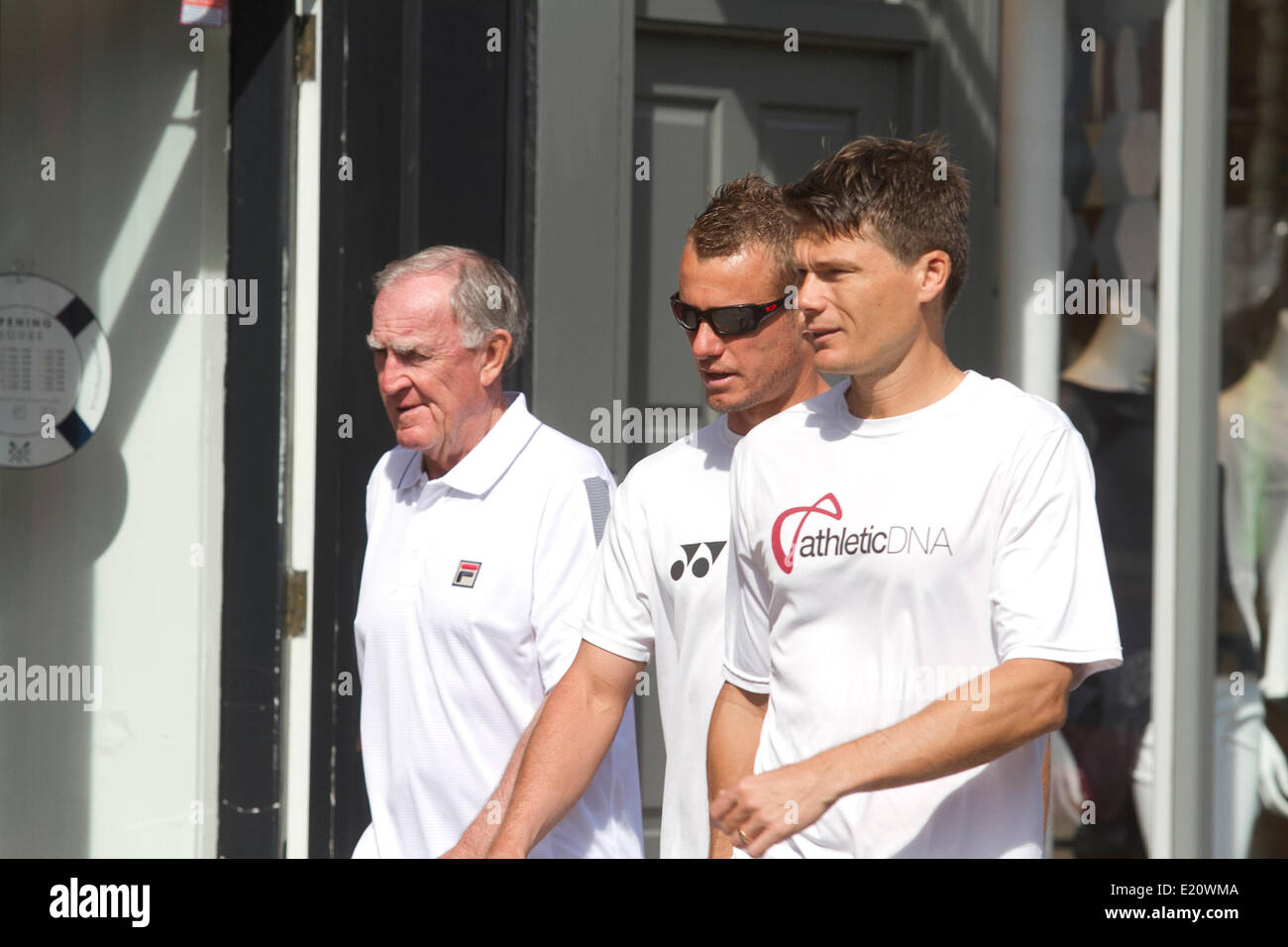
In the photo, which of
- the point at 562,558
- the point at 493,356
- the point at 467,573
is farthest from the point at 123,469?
the point at 562,558

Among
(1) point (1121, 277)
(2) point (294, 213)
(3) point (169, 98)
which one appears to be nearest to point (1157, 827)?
(1) point (1121, 277)

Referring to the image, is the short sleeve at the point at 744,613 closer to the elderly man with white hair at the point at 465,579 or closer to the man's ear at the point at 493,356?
the elderly man with white hair at the point at 465,579

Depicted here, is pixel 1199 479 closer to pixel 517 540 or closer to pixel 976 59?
pixel 976 59

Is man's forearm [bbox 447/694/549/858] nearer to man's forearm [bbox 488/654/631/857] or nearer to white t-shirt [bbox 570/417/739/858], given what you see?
man's forearm [bbox 488/654/631/857]

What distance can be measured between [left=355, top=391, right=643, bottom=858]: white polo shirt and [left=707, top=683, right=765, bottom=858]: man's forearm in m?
0.50

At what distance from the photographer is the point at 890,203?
228 cm

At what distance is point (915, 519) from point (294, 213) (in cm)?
254

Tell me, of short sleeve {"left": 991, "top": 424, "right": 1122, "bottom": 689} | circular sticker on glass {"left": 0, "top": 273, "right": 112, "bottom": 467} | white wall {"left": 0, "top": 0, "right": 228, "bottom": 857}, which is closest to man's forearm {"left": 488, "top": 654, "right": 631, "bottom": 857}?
short sleeve {"left": 991, "top": 424, "right": 1122, "bottom": 689}

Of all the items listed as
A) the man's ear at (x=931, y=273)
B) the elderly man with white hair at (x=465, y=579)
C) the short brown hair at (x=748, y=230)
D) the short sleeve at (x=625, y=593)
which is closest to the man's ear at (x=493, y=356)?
the elderly man with white hair at (x=465, y=579)

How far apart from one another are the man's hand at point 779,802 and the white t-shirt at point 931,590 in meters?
0.19

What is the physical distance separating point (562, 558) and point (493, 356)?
0.51 metres

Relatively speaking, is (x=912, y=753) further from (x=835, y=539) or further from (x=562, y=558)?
(x=562, y=558)

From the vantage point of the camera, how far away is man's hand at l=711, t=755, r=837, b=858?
2.04 m

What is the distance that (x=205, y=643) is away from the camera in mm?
4324
